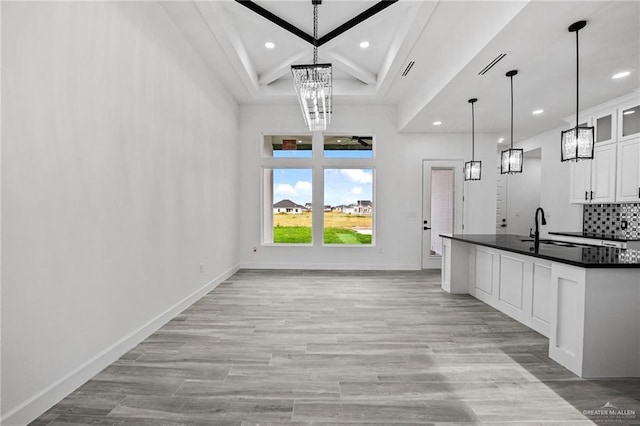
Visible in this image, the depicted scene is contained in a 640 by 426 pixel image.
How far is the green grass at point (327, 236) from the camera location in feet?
21.8

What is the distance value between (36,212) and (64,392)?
1.24 meters

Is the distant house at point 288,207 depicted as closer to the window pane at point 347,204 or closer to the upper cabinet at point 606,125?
the window pane at point 347,204

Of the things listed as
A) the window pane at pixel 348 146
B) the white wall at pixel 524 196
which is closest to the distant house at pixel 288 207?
the window pane at pixel 348 146

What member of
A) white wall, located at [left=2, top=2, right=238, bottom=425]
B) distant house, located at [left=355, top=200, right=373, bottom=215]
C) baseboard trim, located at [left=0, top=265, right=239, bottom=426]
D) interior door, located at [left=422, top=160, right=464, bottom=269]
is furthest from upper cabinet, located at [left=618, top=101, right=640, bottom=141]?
baseboard trim, located at [left=0, top=265, right=239, bottom=426]

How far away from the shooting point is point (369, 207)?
6.68 metres

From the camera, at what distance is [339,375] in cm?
234

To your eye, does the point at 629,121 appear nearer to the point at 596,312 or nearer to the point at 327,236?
the point at 596,312

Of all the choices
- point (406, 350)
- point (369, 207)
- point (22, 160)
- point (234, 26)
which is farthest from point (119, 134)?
point (369, 207)

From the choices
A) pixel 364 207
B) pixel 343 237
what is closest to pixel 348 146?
pixel 364 207

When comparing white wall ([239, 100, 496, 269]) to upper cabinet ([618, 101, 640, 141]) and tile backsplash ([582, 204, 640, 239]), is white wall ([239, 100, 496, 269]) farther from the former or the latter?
upper cabinet ([618, 101, 640, 141])

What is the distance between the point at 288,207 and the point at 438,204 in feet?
10.9

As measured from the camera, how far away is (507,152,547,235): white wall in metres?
8.46

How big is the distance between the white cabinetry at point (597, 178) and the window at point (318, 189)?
372cm

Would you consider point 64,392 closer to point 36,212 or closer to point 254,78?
point 36,212
